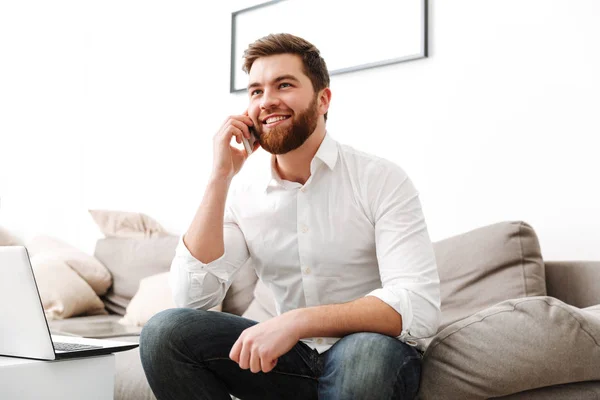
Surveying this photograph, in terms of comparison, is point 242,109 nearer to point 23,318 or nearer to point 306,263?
point 306,263

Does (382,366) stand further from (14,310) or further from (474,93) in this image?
(474,93)

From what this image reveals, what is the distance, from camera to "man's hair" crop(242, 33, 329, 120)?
1682 mm

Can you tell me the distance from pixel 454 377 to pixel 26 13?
3.63 metres

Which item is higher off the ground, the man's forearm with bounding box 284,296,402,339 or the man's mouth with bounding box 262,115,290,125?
the man's mouth with bounding box 262,115,290,125

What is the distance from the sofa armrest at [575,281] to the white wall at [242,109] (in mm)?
127

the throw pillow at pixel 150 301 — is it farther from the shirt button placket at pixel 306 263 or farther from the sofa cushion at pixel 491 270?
the shirt button placket at pixel 306 263

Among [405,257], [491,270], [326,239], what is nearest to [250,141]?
[326,239]

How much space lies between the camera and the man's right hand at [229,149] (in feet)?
5.38

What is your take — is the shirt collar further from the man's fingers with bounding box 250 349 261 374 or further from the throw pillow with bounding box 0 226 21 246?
the throw pillow with bounding box 0 226 21 246

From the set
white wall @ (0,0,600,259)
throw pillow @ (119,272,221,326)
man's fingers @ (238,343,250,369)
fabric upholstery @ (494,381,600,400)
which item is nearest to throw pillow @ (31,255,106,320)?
throw pillow @ (119,272,221,326)

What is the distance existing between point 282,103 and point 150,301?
1.31m

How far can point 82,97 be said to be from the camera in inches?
152

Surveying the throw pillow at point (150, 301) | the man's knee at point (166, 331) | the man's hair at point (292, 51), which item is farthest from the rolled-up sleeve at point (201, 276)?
the throw pillow at point (150, 301)

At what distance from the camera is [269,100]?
1658 mm
